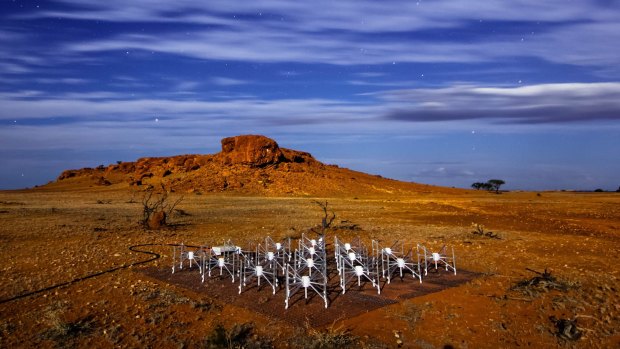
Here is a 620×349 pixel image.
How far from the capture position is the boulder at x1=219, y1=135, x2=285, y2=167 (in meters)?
65.9

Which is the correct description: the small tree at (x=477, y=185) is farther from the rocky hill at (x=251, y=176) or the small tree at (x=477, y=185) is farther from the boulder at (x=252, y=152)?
the boulder at (x=252, y=152)

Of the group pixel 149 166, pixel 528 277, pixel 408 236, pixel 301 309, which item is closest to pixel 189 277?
pixel 301 309

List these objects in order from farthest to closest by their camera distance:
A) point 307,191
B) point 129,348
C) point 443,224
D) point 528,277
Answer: point 307,191 < point 443,224 < point 528,277 < point 129,348

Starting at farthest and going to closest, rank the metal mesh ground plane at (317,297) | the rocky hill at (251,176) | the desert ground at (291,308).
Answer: the rocky hill at (251,176)
the metal mesh ground plane at (317,297)
the desert ground at (291,308)

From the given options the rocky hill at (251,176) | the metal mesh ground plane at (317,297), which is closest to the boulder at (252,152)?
the rocky hill at (251,176)

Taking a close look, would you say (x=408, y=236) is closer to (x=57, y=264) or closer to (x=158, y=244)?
(x=158, y=244)

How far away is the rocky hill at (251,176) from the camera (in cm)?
5784

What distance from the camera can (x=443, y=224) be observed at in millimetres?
23609

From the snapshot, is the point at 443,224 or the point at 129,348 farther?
the point at 443,224

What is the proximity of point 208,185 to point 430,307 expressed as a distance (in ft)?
169

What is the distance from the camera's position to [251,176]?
61.7 meters

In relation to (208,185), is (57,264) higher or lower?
lower

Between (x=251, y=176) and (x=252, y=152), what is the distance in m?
6.05

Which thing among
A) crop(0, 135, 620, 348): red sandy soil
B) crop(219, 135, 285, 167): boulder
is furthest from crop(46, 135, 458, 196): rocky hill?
crop(0, 135, 620, 348): red sandy soil
